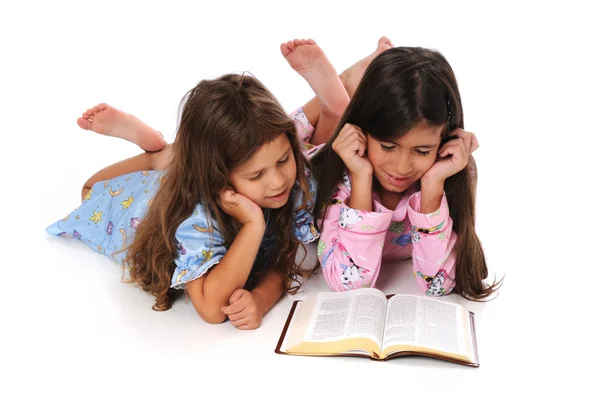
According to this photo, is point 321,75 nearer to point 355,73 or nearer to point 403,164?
point 355,73

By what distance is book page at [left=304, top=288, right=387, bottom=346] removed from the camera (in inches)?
75.4

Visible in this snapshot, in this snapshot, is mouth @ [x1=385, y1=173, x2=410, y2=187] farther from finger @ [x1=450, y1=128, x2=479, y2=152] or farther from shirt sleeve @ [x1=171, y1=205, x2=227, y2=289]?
shirt sleeve @ [x1=171, y1=205, x2=227, y2=289]

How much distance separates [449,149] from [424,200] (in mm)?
166

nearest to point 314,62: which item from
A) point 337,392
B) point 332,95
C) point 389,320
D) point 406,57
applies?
point 332,95

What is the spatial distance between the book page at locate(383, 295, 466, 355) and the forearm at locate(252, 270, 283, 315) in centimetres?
35

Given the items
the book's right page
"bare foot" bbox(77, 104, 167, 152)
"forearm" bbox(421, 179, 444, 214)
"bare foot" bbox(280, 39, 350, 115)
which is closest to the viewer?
the book's right page

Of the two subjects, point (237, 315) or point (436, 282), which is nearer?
point (237, 315)

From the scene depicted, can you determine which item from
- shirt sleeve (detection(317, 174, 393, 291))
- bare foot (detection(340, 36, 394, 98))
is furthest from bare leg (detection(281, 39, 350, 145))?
shirt sleeve (detection(317, 174, 393, 291))

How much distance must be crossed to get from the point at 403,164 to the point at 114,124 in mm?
1139

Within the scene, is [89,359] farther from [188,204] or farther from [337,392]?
[337,392]

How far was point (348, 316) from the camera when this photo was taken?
6.51 feet

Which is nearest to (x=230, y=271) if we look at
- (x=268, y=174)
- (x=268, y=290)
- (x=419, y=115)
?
(x=268, y=290)

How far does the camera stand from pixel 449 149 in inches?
81.1

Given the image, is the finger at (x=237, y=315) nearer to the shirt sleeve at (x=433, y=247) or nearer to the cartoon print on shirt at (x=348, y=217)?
the cartoon print on shirt at (x=348, y=217)
